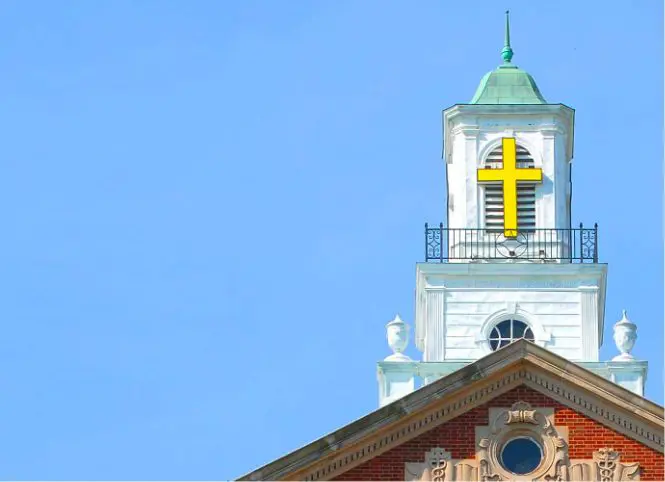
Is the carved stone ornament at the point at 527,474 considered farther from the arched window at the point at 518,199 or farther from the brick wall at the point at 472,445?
the arched window at the point at 518,199

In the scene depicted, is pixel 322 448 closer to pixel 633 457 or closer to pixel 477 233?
pixel 633 457

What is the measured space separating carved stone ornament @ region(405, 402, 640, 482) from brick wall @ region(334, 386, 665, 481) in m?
0.11

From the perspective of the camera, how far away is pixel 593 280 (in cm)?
6131

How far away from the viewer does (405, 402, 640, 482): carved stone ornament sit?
148 feet

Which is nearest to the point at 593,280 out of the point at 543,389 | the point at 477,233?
the point at 477,233

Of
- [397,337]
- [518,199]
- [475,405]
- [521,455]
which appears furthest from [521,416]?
[518,199]

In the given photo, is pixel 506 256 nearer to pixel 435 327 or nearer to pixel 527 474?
pixel 435 327

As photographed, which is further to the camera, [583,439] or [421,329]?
[421,329]

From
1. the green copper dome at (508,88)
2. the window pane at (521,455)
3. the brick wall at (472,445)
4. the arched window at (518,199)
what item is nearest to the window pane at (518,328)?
the arched window at (518,199)

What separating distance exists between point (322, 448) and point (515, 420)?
302 centimetres

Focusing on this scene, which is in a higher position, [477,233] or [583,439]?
[477,233]

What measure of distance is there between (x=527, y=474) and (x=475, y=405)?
146 cm

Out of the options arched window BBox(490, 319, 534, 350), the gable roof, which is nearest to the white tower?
arched window BBox(490, 319, 534, 350)

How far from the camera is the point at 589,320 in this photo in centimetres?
6088
